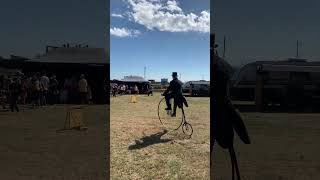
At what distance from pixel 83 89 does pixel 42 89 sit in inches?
17.3

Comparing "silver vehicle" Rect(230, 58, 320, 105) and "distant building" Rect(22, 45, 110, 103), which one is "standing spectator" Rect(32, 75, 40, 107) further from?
"silver vehicle" Rect(230, 58, 320, 105)

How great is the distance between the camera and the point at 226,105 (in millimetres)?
4730

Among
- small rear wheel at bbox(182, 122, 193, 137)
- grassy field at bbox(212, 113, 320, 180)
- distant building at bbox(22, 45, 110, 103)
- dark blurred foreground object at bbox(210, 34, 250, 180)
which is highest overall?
distant building at bbox(22, 45, 110, 103)

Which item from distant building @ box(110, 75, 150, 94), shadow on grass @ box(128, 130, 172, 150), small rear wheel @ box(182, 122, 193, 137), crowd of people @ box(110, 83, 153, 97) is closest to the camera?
shadow on grass @ box(128, 130, 172, 150)

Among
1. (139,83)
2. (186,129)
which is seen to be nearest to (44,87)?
(186,129)

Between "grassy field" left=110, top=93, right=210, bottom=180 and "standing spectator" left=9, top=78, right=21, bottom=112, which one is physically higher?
"standing spectator" left=9, top=78, right=21, bottom=112

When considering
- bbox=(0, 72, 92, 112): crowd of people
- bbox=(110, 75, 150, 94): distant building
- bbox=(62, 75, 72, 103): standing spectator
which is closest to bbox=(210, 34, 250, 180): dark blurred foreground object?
bbox=(0, 72, 92, 112): crowd of people

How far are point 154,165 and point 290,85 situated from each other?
99.0 inches

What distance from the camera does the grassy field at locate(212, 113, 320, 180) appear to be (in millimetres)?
4875

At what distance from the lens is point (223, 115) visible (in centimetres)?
473

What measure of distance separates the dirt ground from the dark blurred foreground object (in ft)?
3.73

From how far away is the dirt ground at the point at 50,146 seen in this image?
4730 millimetres

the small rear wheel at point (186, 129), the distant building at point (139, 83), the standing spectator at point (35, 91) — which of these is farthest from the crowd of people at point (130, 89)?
the standing spectator at point (35, 91)

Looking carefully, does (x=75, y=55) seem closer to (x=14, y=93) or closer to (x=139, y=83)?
(x=14, y=93)
